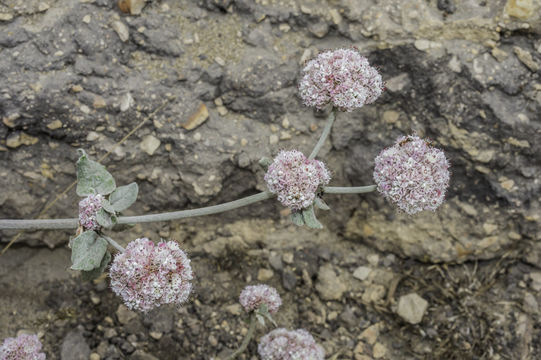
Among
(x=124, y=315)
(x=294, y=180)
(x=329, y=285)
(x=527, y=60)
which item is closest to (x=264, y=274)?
(x=329, y=285)

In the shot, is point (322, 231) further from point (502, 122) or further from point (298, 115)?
point (502, 122)

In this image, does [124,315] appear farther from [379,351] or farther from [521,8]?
[521,8]

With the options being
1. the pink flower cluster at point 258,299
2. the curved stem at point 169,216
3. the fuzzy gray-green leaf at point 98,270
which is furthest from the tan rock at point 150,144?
the pink flower cluster at point 258,299

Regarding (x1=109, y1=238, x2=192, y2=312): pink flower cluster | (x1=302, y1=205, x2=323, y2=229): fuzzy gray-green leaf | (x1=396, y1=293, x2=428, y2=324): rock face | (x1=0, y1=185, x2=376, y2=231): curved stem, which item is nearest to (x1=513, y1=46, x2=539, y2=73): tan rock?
(x1=0, y1=185, x2=376, y2=231): curved stem

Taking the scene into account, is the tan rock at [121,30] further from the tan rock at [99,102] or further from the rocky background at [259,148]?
the tan rock at [99,102]

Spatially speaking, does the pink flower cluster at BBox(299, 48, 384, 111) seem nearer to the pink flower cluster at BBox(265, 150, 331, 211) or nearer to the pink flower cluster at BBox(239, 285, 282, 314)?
the pink flower cluster at BBox(265, 150, 331, 211)
